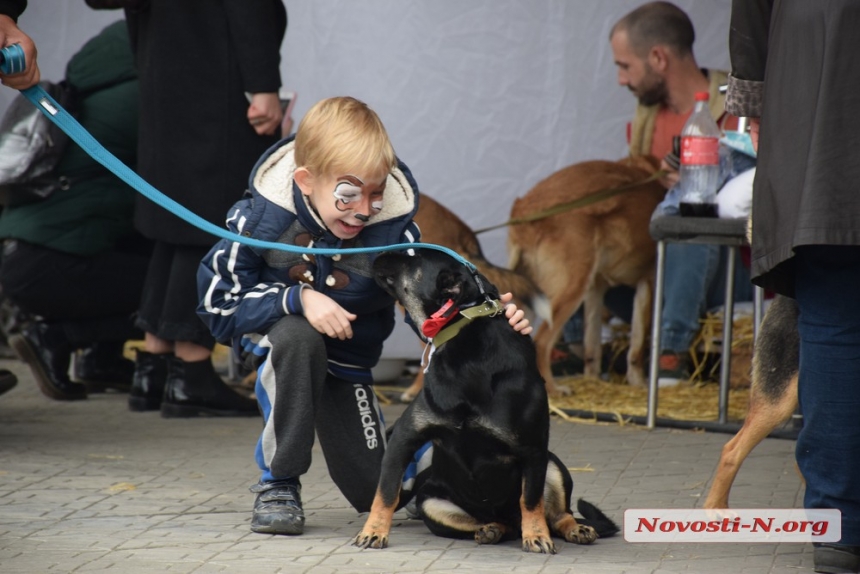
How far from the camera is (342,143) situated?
11.1 feet

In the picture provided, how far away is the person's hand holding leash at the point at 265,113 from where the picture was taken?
5176 mm

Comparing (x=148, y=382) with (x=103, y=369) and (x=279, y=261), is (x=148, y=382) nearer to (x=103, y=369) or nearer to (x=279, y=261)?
(x=103, y=369)

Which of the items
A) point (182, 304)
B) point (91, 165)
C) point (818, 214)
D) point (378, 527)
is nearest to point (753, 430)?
point (818, 214)

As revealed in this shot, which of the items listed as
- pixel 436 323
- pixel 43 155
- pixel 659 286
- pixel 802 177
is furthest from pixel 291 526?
pixel 43 155

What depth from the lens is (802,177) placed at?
2.94 m

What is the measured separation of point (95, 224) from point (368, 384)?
8.66ft

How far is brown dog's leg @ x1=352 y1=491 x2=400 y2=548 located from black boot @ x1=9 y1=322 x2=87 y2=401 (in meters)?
3.19

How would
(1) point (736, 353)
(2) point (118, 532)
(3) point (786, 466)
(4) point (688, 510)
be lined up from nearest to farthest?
1. (2) point (118, 532)
2. (4) point (688, 510)
3. (3) point (786, 466)
4. (1) point (736, 353)

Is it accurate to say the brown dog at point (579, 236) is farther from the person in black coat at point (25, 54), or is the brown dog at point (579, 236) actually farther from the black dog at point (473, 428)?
the person in black coat at point (25, 54)

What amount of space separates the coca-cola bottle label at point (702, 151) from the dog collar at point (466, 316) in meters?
2.18

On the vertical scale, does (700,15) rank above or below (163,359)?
above

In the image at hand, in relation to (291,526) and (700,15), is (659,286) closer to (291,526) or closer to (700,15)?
(700,15)

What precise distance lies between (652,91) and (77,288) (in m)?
3.04

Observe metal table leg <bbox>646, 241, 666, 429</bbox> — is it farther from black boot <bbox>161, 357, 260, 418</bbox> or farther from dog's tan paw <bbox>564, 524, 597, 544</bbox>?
dog's tan paw <bbox>564, 524, 597, 544</bbox>
